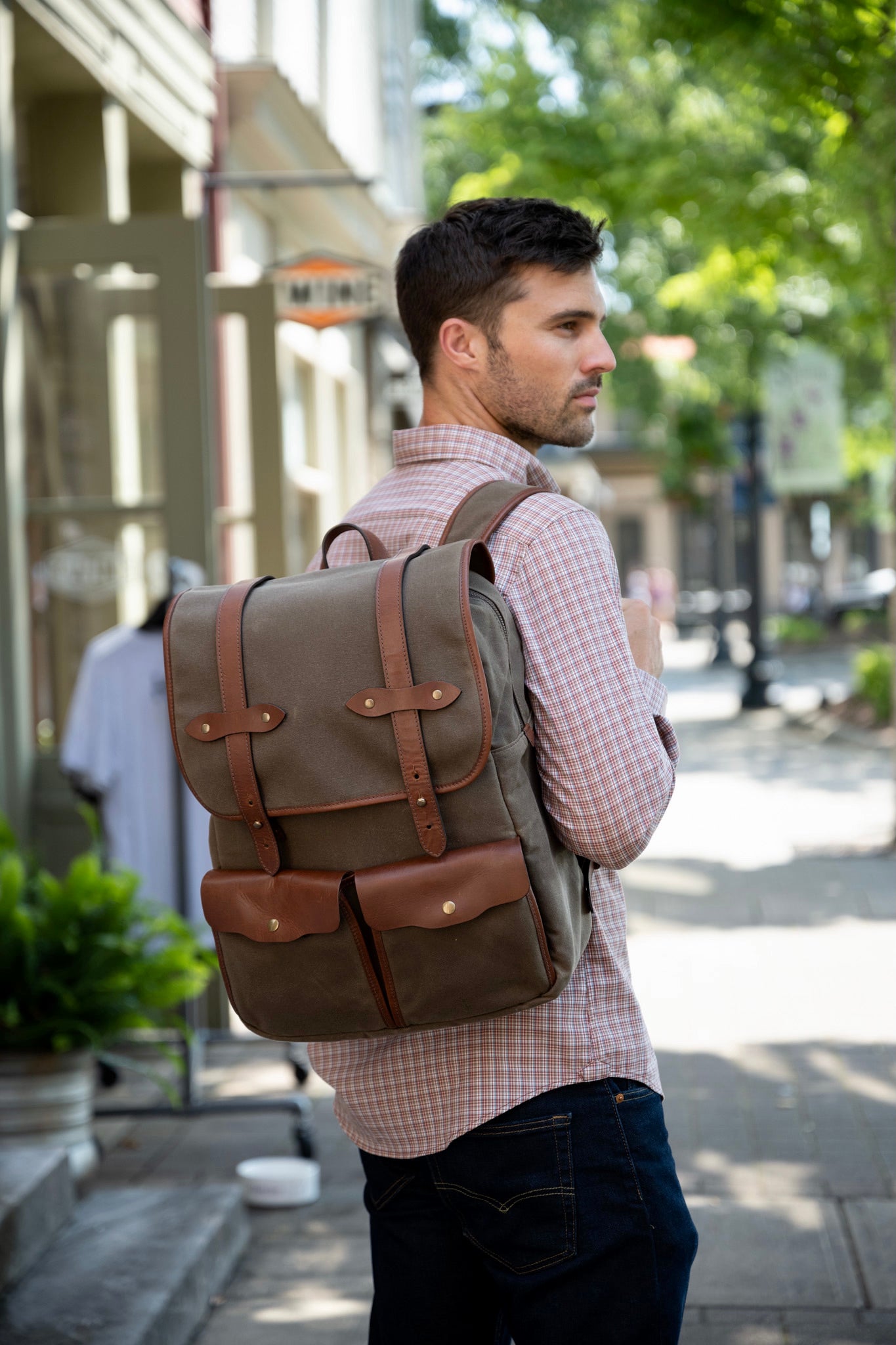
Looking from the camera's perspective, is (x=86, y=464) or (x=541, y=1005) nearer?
(x=541, y=1005)

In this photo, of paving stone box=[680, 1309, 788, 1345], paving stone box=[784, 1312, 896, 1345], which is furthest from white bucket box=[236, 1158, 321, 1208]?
paving stone box=[784, 1312, 896, 1345]

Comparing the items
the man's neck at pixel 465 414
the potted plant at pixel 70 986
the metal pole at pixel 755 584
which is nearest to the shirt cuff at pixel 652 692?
the man's neck at pixel 465 414

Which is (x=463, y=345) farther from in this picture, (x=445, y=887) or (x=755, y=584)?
(x=755, y=584)

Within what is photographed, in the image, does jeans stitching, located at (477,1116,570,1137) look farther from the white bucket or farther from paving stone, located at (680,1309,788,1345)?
the white bucket

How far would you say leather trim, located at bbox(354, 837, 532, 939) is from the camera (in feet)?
5.62

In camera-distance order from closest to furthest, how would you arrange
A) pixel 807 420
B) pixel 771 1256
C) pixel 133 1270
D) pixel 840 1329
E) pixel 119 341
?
pixel 840 1329 → pixel 133 1270 → pixel 771 1256 → pixel 119 341 → pixel 807 420

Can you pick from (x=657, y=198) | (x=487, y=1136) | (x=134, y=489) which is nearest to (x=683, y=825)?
(x=657, y=198)

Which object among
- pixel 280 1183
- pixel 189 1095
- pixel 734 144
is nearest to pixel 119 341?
Answer: pixel 189 1095

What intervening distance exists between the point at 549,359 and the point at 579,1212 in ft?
3.45

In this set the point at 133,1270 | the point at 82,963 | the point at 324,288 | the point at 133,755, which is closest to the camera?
the point at 133,1270

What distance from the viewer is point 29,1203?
3.80 metres

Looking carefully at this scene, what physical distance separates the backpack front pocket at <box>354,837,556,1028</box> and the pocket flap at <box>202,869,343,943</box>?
43mm

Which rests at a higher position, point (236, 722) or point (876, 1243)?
point (236, 722)

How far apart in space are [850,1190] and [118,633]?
116 inches
